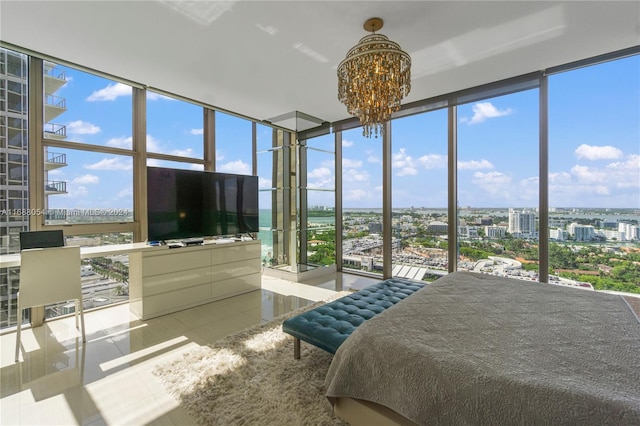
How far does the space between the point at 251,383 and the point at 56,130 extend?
339 centimetres

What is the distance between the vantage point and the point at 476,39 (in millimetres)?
2523

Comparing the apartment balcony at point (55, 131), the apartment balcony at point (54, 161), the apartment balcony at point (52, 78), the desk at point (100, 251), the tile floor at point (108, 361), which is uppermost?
the apartment balcony at point (52, 78)

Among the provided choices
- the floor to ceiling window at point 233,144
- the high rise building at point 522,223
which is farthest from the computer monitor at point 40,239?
the high rise building at point 522,223

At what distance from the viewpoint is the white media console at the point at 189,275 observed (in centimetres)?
301

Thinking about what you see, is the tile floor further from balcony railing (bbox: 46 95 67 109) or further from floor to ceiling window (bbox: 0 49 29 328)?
balcony railing (bbox: 46 95 67 109)

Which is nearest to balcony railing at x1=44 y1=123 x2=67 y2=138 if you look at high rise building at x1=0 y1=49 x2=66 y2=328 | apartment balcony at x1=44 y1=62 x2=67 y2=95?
high rise building at x1=0 y1=49 x2=66 y2=328

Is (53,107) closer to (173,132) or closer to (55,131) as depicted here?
(55,131)

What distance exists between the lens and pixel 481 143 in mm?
3648

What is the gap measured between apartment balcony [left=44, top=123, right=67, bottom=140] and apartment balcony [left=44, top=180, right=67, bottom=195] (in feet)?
1.62

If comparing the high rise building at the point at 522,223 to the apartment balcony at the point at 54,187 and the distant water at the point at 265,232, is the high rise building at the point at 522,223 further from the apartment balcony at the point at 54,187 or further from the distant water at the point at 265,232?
the apartment balcony at the point at 54,187

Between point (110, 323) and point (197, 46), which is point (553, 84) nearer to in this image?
point (197, 46)

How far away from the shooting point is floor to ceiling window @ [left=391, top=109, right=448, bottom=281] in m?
3.96

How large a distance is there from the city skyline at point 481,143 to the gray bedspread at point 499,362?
190 cm

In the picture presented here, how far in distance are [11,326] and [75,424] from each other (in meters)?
2.07
